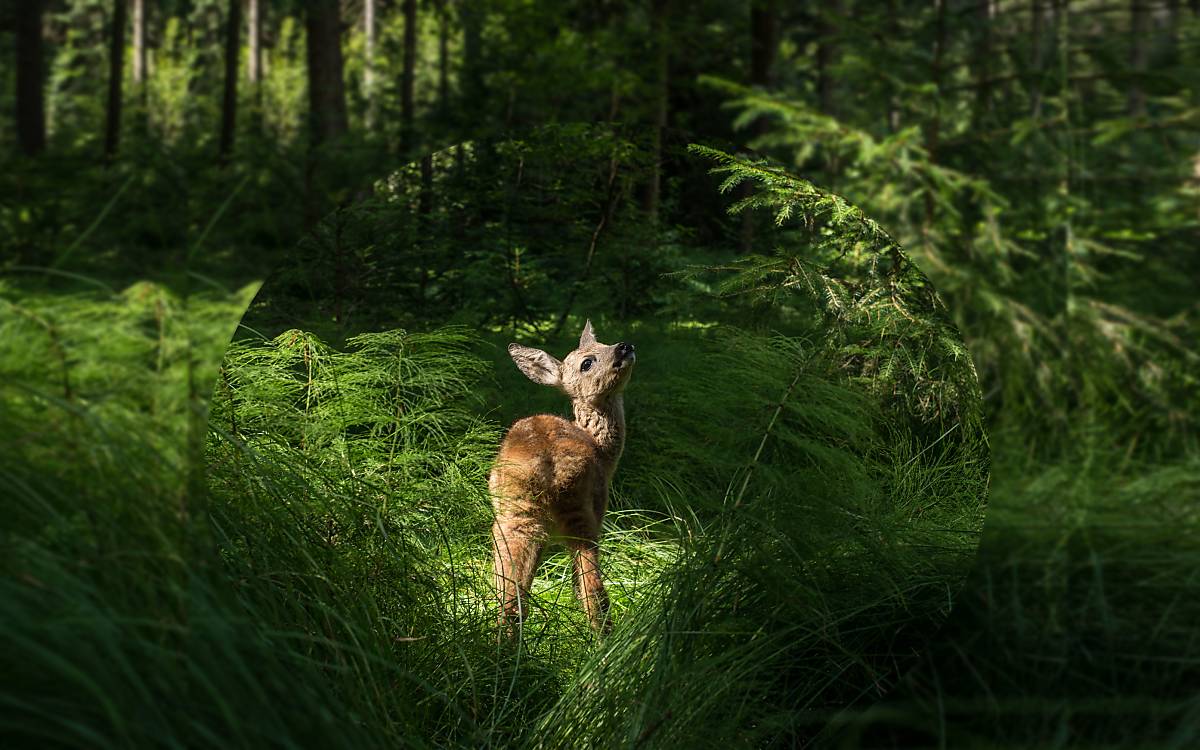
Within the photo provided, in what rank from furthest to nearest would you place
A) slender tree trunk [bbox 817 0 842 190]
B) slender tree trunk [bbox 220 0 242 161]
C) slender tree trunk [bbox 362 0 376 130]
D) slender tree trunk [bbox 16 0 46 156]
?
1. slender tree trunk [bbox 362 0 376 130]
2. slender tree trunk [bbox 220 0 242 161]
3. slender tree trunk [bbox 16 0 46 156]
4. slender tree trunk [bbox 817 0 842 190]

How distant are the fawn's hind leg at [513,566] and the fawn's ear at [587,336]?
444 mm

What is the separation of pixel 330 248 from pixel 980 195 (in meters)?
5.51

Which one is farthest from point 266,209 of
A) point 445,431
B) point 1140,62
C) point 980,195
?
point 445,431

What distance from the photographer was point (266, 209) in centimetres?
1230

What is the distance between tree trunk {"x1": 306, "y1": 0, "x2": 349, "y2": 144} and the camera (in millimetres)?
12289

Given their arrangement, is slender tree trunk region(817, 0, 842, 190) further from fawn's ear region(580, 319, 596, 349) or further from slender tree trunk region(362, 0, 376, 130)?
slender tree trunk region(362, 0, 376, 130)

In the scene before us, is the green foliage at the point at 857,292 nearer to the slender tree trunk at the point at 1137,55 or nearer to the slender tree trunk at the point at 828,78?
the slender tree trunk at the point at 1137,55

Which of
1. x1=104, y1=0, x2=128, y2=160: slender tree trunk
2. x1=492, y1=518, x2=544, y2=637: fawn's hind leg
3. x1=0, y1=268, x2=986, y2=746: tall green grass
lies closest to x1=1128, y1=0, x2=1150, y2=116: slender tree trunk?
x1=0, y1=268, x2=986, y2=746: tall green grass

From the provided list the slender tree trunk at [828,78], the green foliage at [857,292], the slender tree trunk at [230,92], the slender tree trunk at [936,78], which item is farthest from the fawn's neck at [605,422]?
the slender tree trunk at [230,92]

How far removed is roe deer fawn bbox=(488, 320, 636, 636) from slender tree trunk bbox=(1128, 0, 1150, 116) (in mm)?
3768

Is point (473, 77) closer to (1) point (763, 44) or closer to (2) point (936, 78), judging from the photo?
(1) point (763, 44)

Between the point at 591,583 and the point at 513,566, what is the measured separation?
0.19 metres

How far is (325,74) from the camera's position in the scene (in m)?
12.3

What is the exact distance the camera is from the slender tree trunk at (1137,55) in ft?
16.0
